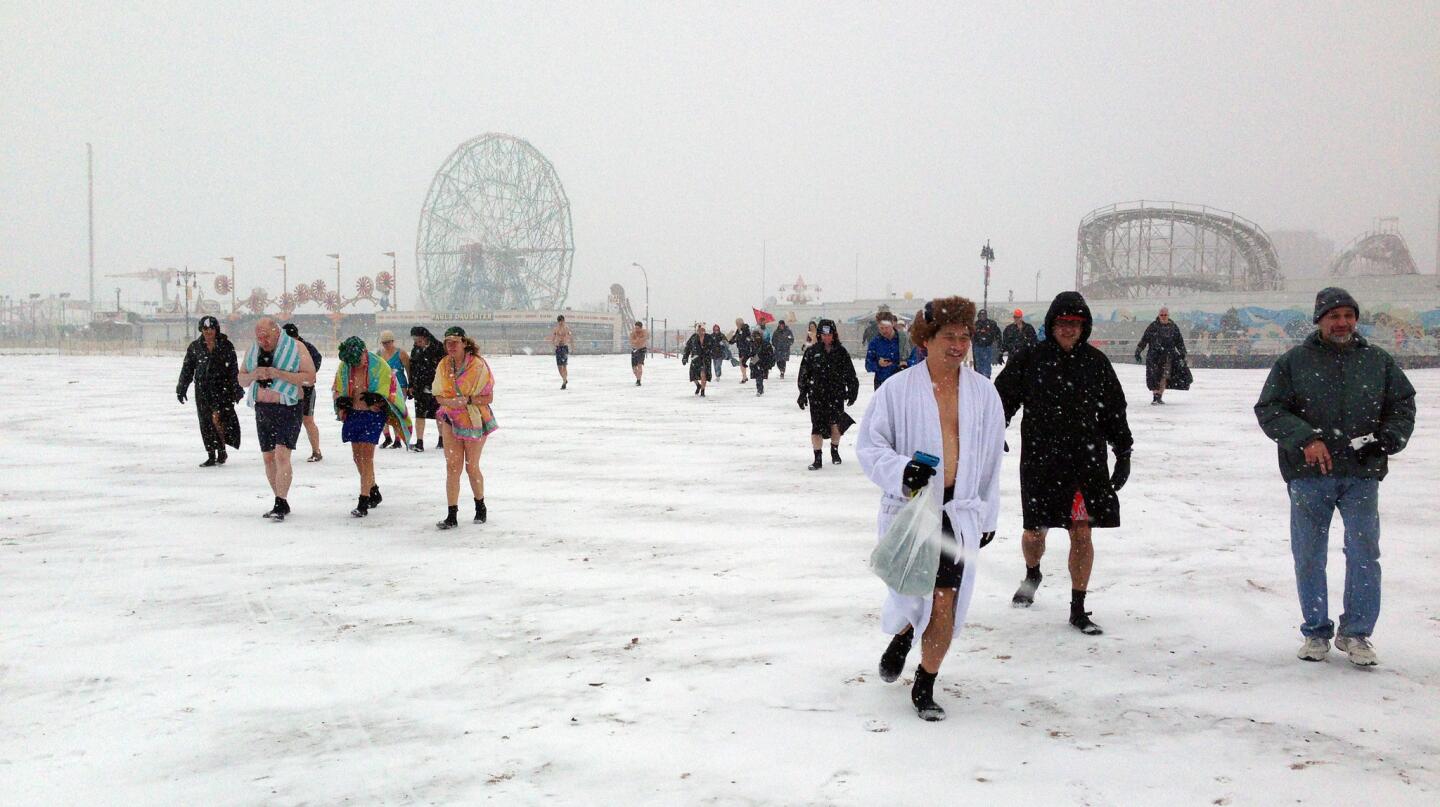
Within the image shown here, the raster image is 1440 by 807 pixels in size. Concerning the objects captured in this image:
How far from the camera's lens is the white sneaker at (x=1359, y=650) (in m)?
4.39

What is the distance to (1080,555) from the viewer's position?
4.98 metres

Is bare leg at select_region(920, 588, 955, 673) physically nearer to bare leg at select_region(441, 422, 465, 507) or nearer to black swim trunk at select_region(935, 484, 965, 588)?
black swim trunk at select_region(935, 484, 965, 588)

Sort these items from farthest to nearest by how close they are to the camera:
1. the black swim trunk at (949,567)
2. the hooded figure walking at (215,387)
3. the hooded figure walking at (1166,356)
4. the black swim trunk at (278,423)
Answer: the hooded figure walking at (1166,356) < the hooded figure walking at (215,387) < the black swim trunk at (278,423) < the black swim trunk at (949,567)

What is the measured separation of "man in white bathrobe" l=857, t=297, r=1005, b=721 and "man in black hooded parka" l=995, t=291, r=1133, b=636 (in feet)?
3.49

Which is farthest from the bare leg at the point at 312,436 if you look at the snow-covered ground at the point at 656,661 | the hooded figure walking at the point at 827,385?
the hooded figure walking at the point at 827,385

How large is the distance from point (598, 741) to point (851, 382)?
752 cm

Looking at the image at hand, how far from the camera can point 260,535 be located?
7.68 m

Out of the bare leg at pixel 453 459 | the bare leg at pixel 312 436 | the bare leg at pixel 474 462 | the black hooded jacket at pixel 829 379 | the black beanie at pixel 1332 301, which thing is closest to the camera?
the black beanie at pixel 1332 301

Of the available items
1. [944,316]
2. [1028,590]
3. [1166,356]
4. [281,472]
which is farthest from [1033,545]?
[1166,356]

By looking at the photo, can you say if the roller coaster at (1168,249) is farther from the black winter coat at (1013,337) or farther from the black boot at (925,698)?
the black boot at (925,698)

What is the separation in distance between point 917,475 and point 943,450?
11.1 inches

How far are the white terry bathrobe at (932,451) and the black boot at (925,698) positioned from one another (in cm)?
17

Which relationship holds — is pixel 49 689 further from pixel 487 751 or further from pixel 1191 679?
pixel 1191 679

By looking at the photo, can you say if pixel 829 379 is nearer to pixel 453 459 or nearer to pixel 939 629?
pixel 453 459
